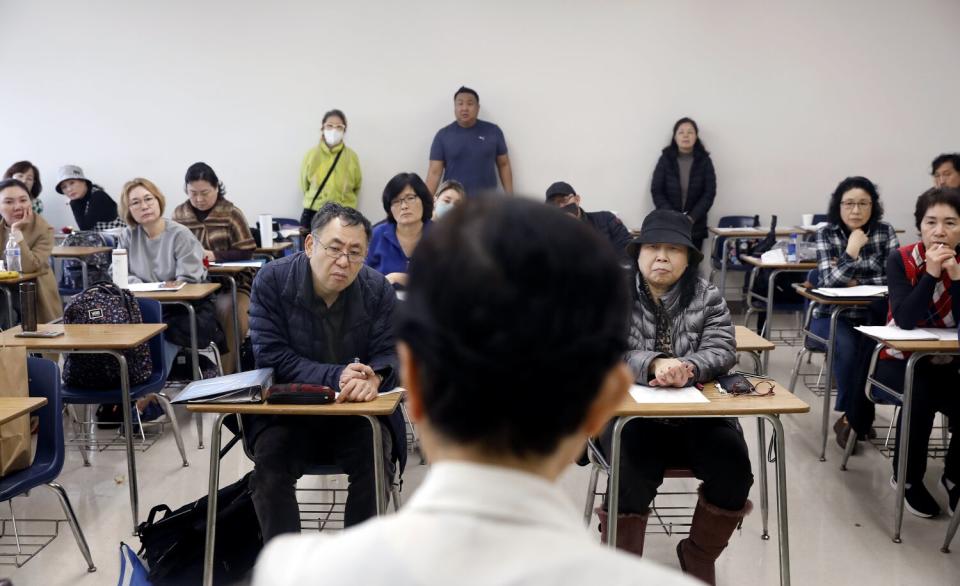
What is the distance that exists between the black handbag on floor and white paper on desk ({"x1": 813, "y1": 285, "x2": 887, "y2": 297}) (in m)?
2.76

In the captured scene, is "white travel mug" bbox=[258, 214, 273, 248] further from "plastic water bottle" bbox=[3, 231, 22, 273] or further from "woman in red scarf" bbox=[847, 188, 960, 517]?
"woman in red scarf" bbox=[847, 188, 960, 517]

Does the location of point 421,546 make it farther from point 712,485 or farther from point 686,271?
point 686,271

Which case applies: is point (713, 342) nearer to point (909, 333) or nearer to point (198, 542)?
point (909, 333)

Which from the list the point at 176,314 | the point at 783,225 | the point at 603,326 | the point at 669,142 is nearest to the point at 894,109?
the point at 783,225

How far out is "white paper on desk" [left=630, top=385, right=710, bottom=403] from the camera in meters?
2.29

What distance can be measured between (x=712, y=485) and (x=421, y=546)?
2063mm

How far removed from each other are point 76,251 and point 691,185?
4968mm

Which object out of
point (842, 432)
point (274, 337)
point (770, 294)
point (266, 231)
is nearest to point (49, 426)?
point (274, 337)

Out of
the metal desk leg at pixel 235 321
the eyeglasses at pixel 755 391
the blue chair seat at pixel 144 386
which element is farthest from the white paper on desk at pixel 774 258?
the blue chair seat at pixel 144 386

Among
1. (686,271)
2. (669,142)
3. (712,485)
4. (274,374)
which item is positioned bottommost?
(712,485)

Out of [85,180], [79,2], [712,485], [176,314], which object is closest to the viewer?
[712,485]

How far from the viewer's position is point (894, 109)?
7.26 metres

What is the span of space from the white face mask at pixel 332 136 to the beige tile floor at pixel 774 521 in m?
3.53

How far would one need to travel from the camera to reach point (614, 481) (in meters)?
2.30
